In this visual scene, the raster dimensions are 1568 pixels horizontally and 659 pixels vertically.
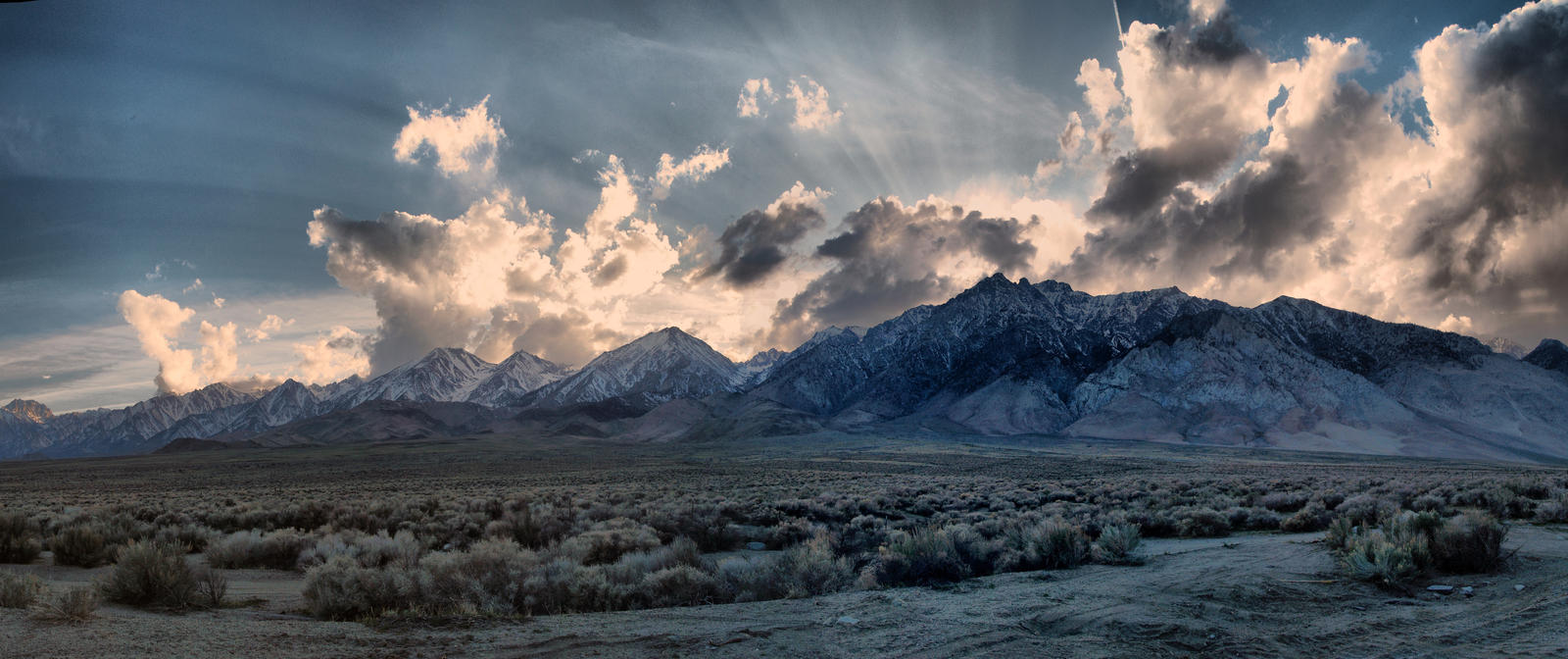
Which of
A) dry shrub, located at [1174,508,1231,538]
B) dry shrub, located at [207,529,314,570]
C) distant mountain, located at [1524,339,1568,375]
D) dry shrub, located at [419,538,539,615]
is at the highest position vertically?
distant mountain, located at [1524,339,1568,375]

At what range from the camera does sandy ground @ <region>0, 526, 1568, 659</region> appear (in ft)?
23.4

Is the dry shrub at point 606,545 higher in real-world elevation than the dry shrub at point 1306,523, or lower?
higher

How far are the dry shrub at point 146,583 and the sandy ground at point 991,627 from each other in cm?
47

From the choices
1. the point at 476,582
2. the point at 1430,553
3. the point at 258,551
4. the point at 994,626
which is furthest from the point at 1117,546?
the point at 258,551

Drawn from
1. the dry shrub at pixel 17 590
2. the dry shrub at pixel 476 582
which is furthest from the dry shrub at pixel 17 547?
the dry shrub at pixel 476 582

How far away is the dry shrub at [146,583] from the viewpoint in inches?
334

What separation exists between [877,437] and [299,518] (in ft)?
410

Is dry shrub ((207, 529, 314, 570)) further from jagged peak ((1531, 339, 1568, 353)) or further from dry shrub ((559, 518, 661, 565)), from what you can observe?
jagged peak ((1531, 339, 1568, 353))

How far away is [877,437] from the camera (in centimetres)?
13975

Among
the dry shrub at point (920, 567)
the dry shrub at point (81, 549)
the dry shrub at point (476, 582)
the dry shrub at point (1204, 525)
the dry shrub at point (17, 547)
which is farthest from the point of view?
the dry shrub at point (1204, 525)

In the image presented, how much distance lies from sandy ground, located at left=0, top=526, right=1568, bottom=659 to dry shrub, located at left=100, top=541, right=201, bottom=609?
0.47 m

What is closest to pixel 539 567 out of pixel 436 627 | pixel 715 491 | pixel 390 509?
pixel 436 627

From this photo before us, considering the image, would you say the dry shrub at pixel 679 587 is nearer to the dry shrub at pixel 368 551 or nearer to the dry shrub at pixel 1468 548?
the dry shrub at pixel 368 551

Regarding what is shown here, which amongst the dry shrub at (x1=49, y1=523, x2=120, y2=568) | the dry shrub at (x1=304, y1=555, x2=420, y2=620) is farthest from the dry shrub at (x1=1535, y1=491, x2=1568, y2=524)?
the dry shrub at (x1=49, y1=523, x2=120, y2=568)
